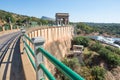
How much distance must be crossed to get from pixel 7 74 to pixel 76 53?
122 ft

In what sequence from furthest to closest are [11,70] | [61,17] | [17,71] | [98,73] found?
[61,17], [98,73], [11,70], [17,71]

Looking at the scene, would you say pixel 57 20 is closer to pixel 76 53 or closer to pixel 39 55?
pixel 76 53

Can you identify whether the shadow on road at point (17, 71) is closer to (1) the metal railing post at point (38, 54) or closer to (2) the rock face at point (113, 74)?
(1) the metal railing post at point (38, 54)

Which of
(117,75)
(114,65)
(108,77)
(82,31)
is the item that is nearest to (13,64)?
(108,77)

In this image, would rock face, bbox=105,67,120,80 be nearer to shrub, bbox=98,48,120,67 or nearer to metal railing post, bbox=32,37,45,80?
shrub, bbox=98,48,120,67

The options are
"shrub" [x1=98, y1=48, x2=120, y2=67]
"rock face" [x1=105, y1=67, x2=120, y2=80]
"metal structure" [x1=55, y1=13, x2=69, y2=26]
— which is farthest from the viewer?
"metal structure" [x1=55, y1=13, x2=69, y2=26]

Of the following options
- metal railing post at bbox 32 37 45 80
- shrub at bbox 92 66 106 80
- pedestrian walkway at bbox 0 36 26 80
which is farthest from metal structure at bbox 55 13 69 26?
metal railing post at bbox 32 37 45 80

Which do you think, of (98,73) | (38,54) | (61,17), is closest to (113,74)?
(98,73)

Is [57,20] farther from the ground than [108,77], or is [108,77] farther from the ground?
[57,20]

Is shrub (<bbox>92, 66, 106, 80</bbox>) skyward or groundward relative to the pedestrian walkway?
groundward

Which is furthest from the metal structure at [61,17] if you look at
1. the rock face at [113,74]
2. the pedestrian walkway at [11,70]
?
the pedestrian walkway at [11,70]

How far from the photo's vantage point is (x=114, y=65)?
128 ft

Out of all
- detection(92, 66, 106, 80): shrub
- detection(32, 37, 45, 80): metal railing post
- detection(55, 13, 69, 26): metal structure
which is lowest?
detection(92, 66, 106, 80): shrub

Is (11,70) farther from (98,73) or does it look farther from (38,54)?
(98,73)
